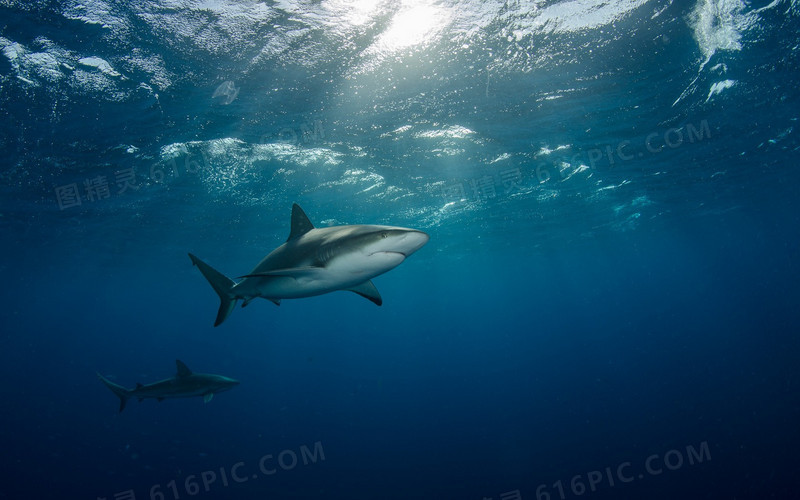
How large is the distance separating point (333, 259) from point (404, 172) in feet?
47.9

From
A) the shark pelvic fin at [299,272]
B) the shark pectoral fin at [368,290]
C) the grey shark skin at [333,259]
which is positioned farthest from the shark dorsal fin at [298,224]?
the shark pelvic fin at [299,272]

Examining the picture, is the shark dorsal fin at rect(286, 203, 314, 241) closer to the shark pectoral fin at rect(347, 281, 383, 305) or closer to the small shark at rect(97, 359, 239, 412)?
the shark pectoral fin at rect(347, 281, 383, 305)

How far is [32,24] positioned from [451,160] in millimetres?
13648

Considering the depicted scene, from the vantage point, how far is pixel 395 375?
54.0m

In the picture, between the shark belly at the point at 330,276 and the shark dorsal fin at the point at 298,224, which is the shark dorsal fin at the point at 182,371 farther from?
the shark dorsal fin at the point at 298,224

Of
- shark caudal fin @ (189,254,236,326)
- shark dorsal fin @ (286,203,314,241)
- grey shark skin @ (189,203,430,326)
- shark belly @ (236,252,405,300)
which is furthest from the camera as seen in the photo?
shark caudal fin @ (189,254,236,326)

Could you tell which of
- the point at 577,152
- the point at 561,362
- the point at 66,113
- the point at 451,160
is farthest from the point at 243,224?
the point at 561,362

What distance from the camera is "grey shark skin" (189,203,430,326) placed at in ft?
9.39

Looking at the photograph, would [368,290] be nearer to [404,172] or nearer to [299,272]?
[299,272]

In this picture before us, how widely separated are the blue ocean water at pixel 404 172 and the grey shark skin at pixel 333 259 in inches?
257

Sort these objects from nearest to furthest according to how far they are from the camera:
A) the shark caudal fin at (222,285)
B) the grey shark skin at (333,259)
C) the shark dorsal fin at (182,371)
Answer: the grey shark skin at (333,259) → the shark caudal fin at (222,285) → the shark dorsal fin at (182,371)

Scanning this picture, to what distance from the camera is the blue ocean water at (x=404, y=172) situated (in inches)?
332

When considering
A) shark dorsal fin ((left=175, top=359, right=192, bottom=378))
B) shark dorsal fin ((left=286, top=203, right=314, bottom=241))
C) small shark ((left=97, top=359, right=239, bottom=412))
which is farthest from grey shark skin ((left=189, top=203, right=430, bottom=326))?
shark dorsal fin ((left=175, top=359, right=192, bottom=378))

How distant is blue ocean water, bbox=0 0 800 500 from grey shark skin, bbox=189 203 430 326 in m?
6.52
